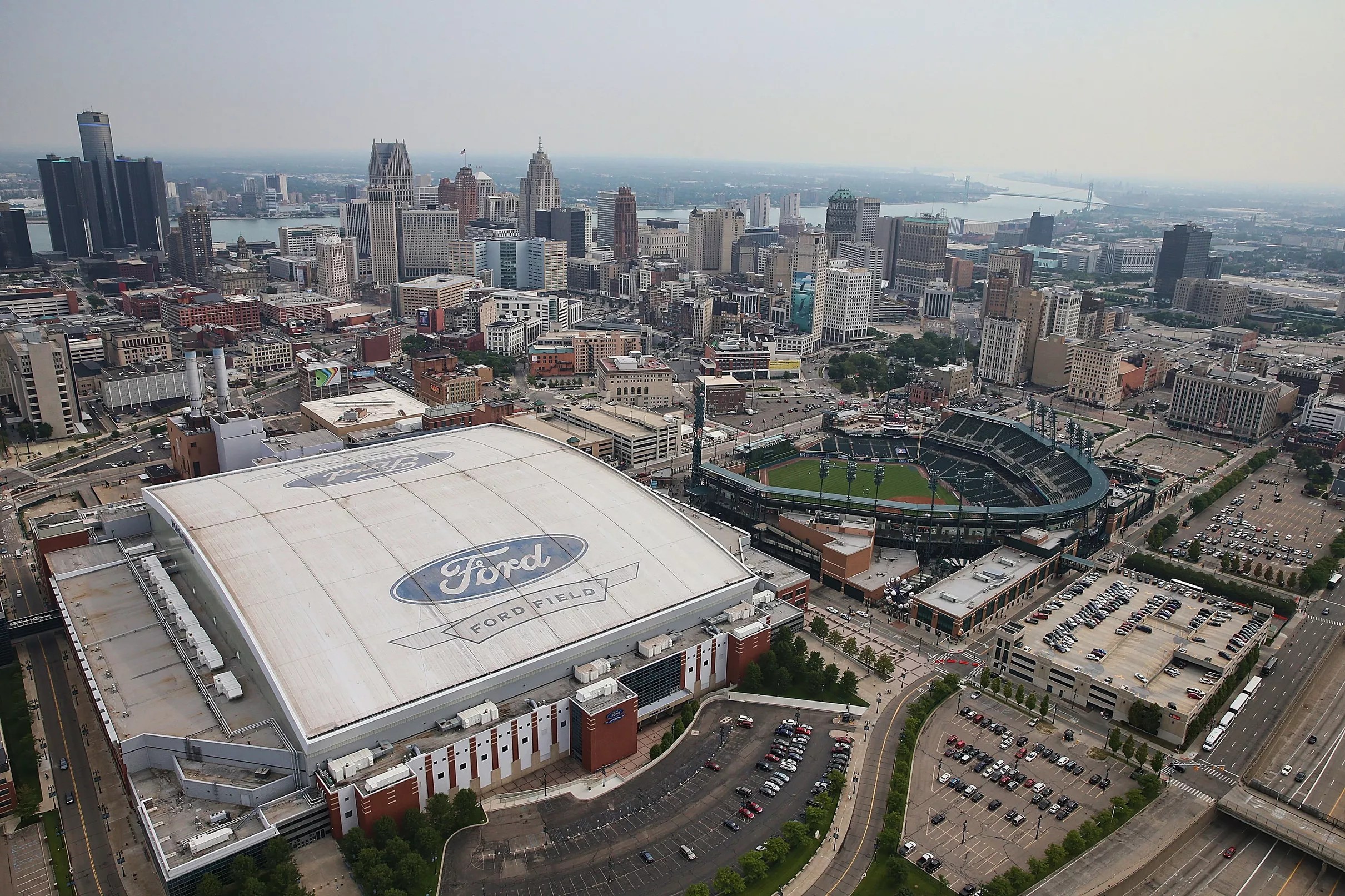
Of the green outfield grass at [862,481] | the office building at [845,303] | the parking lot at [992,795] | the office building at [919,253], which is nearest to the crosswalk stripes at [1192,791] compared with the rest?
the parking lot at [992,795]

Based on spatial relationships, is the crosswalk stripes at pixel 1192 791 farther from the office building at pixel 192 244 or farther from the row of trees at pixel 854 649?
the office building at pixel 192 244

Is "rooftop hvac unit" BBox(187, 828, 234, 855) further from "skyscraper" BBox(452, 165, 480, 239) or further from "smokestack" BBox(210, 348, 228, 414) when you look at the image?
"skyscraper" BBox(452, 165, 480, 239)

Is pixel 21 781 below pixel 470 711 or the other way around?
below

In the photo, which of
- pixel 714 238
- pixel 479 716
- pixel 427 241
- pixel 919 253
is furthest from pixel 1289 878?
pixel 714 238

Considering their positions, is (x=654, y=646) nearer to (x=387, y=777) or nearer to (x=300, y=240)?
(x=387, y=777)

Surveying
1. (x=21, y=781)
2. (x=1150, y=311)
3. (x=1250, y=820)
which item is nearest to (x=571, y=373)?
(x=21, y=781)

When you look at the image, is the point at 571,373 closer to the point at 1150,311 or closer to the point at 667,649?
the point at 667,649

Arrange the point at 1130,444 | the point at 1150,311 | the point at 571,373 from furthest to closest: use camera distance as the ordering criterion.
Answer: the point at 1150,311
the point at 571,373
the point at 1130,444

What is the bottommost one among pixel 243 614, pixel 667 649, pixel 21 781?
pixel 21 781
